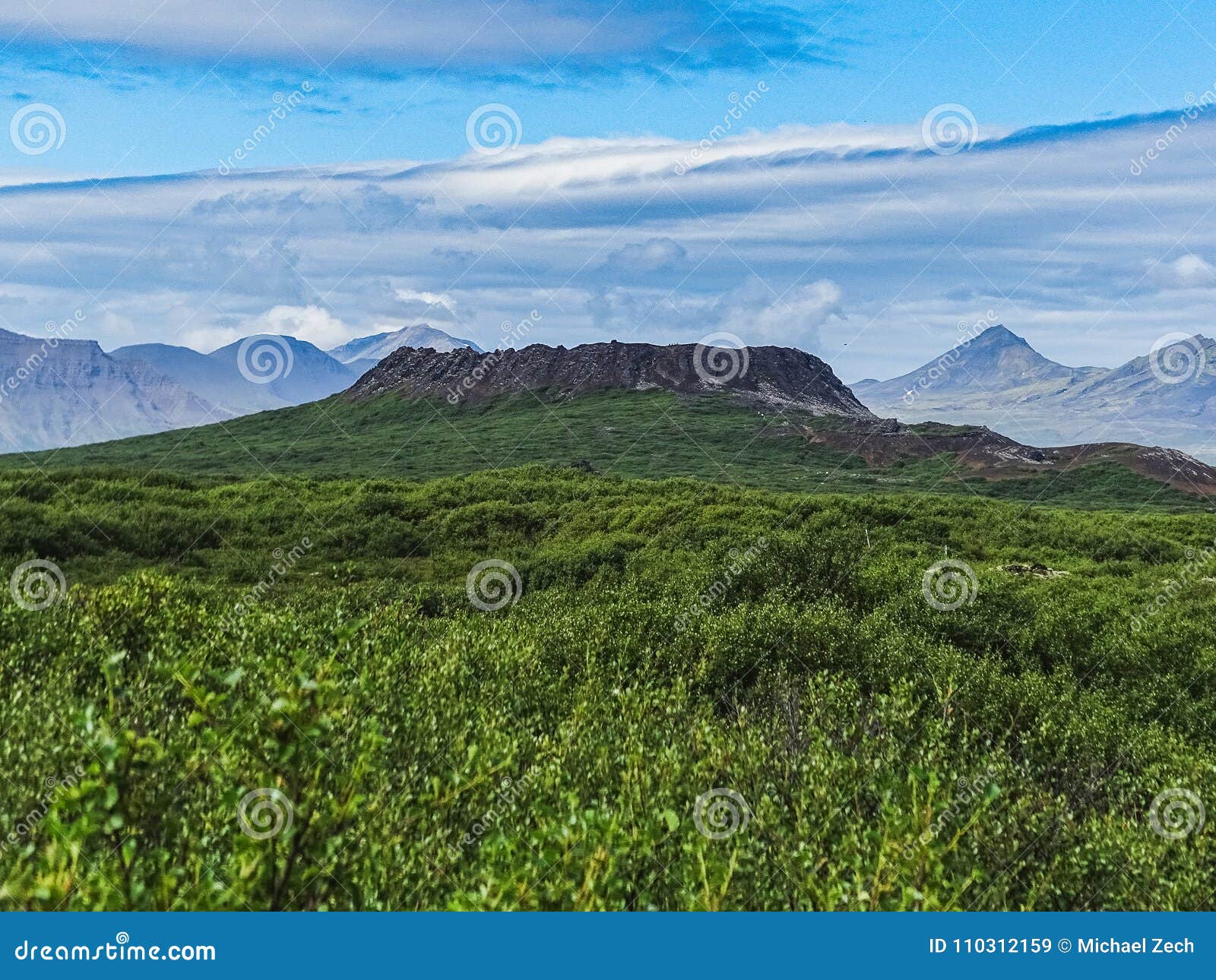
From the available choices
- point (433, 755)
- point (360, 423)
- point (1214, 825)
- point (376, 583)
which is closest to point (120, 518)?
point (376, 583)

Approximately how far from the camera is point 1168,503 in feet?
394

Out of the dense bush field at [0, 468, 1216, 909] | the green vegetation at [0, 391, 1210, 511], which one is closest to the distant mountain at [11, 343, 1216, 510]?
the green vegetation at [0, 391, 1210, 511]

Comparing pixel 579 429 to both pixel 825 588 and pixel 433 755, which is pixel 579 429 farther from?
pixel 433 755

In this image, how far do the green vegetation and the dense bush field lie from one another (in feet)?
196

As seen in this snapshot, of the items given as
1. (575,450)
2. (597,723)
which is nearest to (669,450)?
(575,450)

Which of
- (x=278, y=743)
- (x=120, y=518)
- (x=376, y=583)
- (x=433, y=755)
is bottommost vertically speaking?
(x=433, y=755)

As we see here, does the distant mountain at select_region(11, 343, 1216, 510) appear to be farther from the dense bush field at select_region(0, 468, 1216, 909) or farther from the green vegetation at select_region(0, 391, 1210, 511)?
the dense bush field at select_region(0, 468, 1216, 909)

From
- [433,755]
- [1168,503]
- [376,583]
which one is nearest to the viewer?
[433,755]

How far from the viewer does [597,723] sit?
1816 centimetres

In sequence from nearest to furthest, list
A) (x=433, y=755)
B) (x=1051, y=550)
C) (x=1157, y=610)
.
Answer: (x=433, y=755)
(x=1157, y=610)
(x=1051, y=550)

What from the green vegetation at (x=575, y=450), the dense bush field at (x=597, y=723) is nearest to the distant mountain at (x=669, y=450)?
the green vegetation at (x=575, y=450)

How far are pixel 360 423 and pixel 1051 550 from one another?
15431cm

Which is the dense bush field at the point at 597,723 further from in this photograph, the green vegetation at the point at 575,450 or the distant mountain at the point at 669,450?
the distant mountain at the point at 669,450

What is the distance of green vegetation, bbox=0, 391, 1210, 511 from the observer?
123 metres
